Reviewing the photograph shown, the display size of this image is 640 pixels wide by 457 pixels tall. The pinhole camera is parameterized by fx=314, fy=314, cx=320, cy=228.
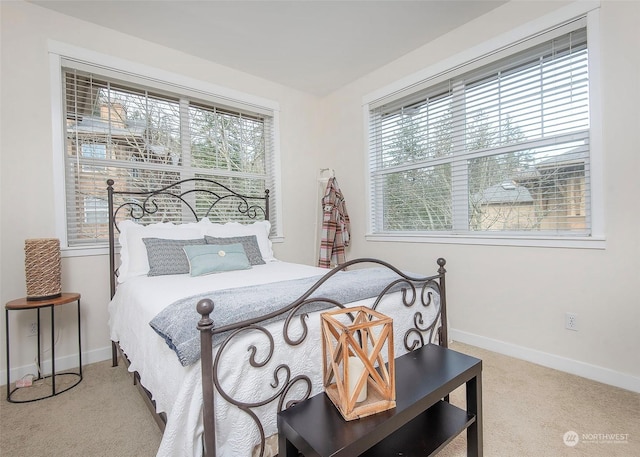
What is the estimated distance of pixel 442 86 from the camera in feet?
9.40

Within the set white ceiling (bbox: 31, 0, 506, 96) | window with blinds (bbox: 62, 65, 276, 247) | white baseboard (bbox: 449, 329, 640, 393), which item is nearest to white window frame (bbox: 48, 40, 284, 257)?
window with blinds (bbox: 62, 65, 276, 247)

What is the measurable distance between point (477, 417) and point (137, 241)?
236 centimetres

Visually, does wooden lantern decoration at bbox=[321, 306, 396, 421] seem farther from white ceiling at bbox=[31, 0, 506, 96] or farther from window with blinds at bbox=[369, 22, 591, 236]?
white ceiling at bbox=[31, 0, 506, 96]

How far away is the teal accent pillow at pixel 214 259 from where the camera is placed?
2238 millimetres

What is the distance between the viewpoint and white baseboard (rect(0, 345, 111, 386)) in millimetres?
2147

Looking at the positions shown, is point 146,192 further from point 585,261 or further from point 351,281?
point 585,261

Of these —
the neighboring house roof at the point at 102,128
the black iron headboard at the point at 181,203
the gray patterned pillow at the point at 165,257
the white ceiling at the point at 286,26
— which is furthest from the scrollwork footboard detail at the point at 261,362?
the neighboring house roof at the point at 102,128

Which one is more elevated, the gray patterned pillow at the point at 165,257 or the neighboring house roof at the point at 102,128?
the neighboring house roof at the point at 102,128

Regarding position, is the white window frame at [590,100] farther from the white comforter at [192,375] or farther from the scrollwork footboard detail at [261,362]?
the scrollwork footboard detail at [261,362]

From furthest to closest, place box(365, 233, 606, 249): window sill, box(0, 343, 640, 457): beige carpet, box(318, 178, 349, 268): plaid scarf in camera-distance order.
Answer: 1. box(318, 178, 349, 268): plaid scarf
2. box(365, 233, 606, 249): window sill
3. box(0, 343, 640, 457): beige carpet

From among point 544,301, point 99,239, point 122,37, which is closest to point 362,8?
point 122,37

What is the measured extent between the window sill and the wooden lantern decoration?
178 centimetres

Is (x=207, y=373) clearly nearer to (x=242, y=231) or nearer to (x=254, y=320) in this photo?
(x=254, y=320)

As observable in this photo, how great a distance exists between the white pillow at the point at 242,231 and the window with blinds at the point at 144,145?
36cm
